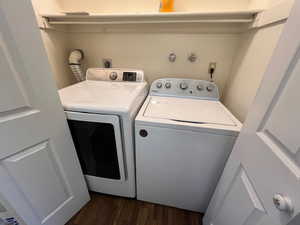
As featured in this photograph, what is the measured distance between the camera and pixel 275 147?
0.49 metres

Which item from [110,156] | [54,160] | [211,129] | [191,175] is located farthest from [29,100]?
[191,175]

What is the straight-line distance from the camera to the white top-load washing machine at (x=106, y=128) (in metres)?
0.93

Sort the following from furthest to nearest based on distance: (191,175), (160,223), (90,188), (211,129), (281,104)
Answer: (90,188) < (160,223) < (191,175) < (211,129) < (281,104)

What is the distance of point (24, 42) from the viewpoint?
654 mm

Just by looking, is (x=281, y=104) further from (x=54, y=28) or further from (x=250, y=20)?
(x=54, y=28)

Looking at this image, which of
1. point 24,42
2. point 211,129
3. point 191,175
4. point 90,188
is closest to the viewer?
point 24,42

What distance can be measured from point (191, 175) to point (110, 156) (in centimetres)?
67

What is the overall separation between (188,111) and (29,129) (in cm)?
106

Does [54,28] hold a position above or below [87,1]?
below

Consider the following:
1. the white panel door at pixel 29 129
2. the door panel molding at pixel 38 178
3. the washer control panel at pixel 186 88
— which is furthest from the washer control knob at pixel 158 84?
the door panel molding at pixel 38 178

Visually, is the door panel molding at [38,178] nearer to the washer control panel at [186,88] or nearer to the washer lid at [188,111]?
the washer lid at [188,111]

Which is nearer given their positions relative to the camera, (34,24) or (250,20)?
(34,24)

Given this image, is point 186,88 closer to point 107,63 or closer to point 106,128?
point 106,128

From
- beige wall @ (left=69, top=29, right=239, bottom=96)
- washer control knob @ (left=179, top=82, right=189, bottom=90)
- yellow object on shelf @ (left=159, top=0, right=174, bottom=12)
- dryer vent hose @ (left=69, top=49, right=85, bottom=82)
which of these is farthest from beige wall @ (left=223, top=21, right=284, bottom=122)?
dryer vent hose @ (left=69, top=49, right=85, bottom=82)
